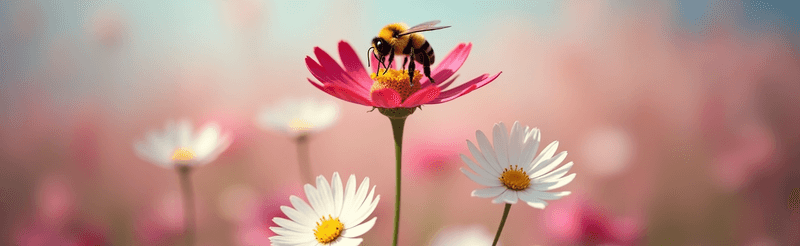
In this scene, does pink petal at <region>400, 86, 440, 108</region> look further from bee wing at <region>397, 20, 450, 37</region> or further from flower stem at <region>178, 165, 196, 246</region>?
flower stem at <region>178, 165, 196, 246</region>

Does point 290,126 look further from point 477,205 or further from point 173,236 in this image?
point 477,205

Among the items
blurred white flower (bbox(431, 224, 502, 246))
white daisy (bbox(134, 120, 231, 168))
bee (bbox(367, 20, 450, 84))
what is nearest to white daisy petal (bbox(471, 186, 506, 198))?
bee (bbox(367, 20, 450, 84))

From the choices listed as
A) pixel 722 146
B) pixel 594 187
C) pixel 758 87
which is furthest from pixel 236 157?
pixel 758 87

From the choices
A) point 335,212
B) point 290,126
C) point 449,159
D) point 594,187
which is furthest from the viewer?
point 594,187

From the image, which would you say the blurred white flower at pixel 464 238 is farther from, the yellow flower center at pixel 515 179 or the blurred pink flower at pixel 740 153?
the blurred pink flower at pixel 740 153

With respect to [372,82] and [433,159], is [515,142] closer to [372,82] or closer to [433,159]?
[372,82]

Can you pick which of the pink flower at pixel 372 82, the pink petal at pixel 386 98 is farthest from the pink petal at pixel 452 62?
the pink petal at pixel 386 98

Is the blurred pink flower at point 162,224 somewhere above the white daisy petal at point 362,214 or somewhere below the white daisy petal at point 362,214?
above

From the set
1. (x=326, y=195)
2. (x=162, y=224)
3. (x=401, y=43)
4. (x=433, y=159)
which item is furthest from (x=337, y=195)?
(x=162, y=224)
